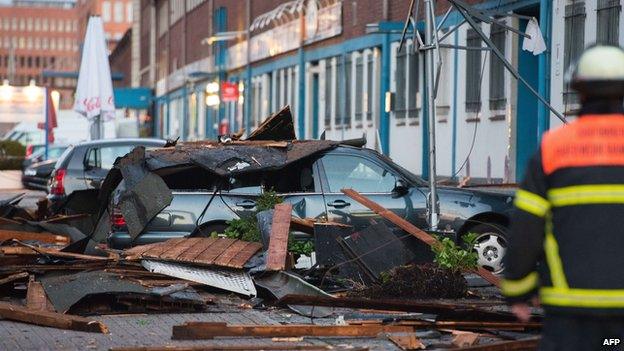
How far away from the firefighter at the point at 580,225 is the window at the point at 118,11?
7281 inches

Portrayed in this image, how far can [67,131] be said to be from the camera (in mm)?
72000

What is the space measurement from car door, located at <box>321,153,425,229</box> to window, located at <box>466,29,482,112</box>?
12.9 meters

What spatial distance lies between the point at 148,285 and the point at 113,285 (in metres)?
0.63

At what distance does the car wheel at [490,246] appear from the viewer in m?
16.1

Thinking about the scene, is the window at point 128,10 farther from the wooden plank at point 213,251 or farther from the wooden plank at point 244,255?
the wooden plank at point 244,255

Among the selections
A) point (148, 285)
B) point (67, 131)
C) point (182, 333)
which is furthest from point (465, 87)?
point (67, 131)

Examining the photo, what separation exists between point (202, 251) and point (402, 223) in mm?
1818

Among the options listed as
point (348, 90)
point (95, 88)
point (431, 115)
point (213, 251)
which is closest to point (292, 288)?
point (213, 251)

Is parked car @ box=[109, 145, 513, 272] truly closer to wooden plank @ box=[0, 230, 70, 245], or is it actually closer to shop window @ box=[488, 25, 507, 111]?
wooden plank @ box=[0, 230, 70, 245]

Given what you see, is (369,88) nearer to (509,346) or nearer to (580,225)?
(509,346)

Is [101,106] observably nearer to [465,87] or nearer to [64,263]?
[465,87]

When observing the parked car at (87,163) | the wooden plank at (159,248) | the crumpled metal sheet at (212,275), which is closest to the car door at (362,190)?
the wooden plank at (159,248)

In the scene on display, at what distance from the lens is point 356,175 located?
1689 centimetres
